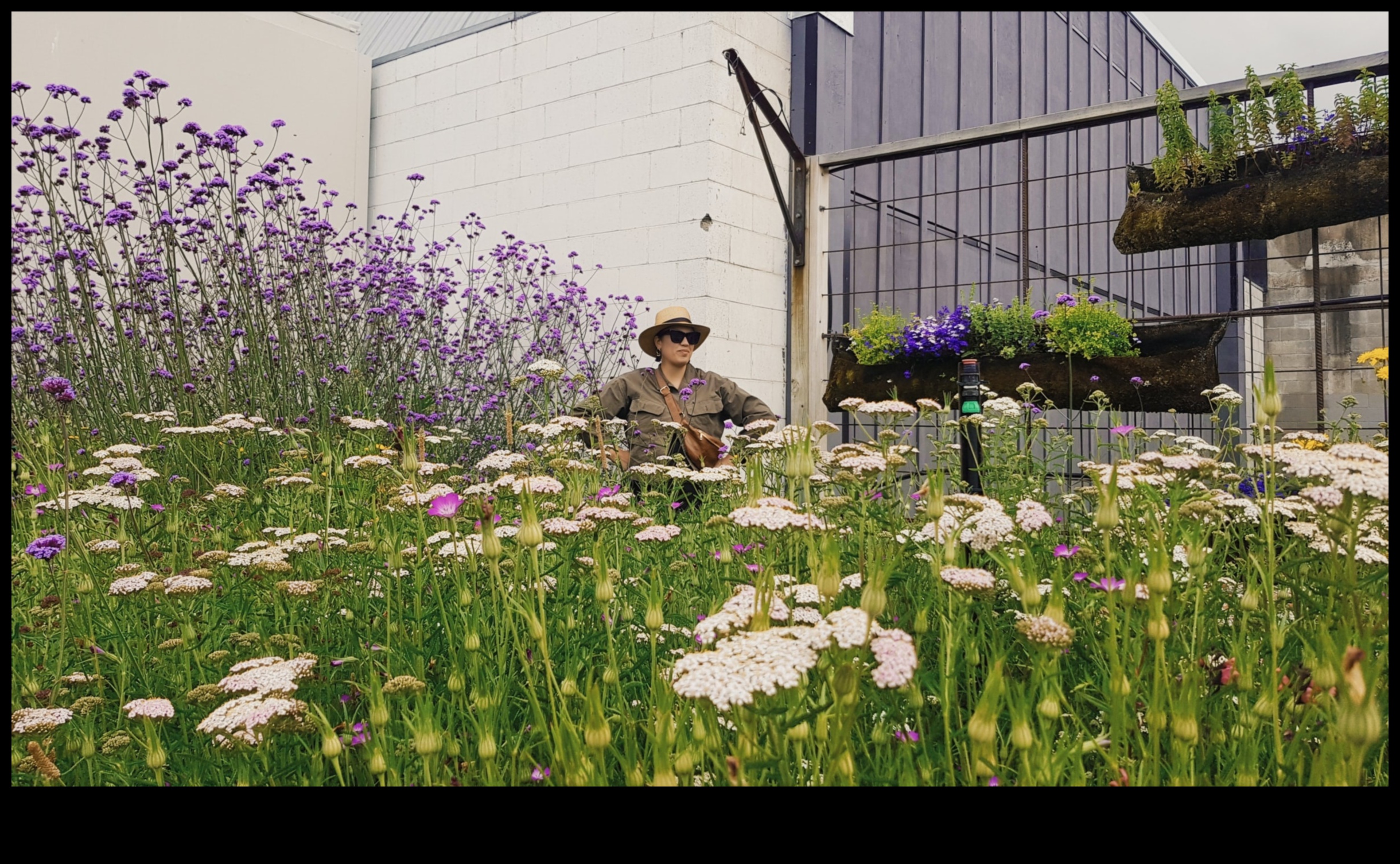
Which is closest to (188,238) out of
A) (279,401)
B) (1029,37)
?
(279,401)

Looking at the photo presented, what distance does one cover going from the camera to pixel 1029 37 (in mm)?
8906

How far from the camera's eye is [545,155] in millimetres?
6852

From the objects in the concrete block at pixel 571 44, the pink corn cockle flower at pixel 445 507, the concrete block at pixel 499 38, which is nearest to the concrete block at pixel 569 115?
the concrete block at pixel 571 44

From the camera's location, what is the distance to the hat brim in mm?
4738

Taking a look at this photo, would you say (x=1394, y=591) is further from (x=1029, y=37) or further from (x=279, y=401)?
(x=1029, y=37)

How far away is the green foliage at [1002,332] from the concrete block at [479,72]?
432 centimetres

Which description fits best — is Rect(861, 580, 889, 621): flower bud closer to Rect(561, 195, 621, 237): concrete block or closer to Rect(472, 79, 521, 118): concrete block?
Rect(561, 195, 621, 237): concrete block

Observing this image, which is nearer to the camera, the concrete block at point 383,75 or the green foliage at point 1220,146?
the green foliage at point 1220,146

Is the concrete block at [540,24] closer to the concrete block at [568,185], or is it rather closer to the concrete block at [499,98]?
the concrete block at [499,98]

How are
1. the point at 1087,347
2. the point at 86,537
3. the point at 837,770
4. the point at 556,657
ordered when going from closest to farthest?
the point at 837,770
the point at 556,657
the point at 86,537
the point at 1087,347

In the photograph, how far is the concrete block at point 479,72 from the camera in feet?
23.5

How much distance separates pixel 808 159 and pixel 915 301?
1411 millimetres

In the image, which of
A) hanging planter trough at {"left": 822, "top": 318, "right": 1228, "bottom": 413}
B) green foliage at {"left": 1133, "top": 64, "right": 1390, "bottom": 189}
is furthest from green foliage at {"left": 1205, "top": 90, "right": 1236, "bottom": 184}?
hanging planter trough at {"left": 822, "top": 318, "right": 1228, "bottom": 413}

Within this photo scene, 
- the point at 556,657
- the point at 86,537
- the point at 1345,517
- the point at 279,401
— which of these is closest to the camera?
the point at 1345,517
